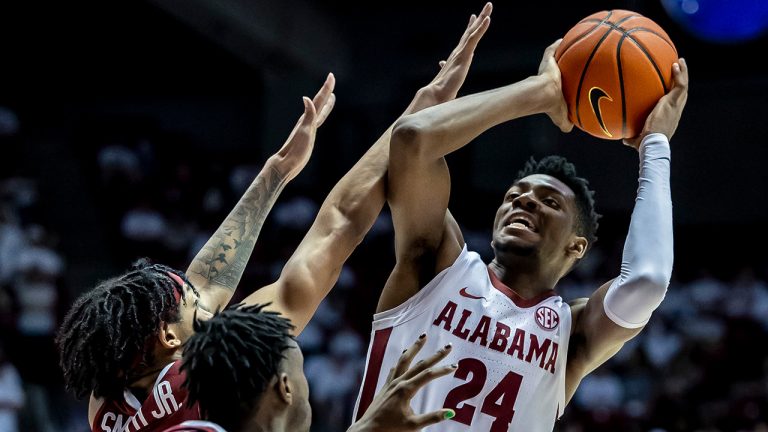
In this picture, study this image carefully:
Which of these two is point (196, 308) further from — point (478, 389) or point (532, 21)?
point (532, 21)

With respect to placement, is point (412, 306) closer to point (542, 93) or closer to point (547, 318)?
point (547, 318)

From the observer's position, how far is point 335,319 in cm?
1035

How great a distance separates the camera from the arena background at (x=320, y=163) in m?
9.39

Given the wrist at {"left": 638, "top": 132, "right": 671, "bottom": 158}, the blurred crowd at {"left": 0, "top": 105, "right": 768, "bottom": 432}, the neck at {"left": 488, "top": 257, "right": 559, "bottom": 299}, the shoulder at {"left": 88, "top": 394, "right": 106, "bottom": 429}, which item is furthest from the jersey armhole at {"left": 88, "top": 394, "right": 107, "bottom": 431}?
the blurred crowd at {"left": 0, "top": 105, "right": 768, "bottom": 432}

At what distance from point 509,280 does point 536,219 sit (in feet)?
0.73

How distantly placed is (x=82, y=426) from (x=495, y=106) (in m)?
6.99

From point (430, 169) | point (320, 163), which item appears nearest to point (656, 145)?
point (430, 169)

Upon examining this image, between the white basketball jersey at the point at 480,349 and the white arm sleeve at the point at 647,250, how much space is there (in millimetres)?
254

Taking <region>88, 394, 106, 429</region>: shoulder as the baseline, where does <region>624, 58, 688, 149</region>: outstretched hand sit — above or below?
above

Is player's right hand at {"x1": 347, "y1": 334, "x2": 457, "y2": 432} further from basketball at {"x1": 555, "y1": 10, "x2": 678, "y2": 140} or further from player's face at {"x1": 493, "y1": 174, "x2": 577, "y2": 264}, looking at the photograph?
basketball at {"x1": 555, "y1": 10, "x2": 678, "y2": 140}

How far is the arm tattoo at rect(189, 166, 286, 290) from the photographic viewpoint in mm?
3934

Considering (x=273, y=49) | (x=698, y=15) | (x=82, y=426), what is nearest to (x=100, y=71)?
(x=273, y=49)

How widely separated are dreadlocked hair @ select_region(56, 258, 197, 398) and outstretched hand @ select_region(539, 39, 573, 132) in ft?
4.62

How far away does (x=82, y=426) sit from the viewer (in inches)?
374
